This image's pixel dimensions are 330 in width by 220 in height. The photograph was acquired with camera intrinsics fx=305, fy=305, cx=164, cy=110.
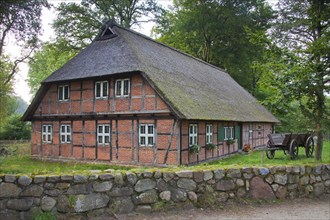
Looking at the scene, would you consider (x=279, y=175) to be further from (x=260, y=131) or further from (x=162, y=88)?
(x=260, y=131)

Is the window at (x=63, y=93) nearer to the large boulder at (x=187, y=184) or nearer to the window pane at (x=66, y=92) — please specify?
the window pane at (x=66, y=92)

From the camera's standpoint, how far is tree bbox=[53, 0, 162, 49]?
93.0 feet

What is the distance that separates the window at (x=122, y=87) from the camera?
16.1m

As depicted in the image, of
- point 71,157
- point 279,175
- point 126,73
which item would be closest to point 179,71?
point 126,73

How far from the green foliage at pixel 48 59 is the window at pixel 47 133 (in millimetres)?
12434

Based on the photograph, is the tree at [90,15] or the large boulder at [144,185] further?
the tree at [90,15]

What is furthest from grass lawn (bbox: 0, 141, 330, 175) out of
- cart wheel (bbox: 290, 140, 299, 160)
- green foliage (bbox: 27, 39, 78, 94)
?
green foliage (bbox: 27, 39, 78, 94)

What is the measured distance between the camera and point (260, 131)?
26109 mm

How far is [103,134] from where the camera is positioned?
16828 millimetres

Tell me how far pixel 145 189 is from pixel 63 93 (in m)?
14.3

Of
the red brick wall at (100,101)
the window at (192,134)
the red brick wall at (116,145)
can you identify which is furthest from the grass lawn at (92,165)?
the red brick wall at (100,101)

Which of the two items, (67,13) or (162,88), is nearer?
(162,88)

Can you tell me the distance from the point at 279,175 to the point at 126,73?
1039cm

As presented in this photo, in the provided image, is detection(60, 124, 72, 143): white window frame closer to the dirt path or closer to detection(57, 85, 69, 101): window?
detection(57, 85, 69, 101): window
